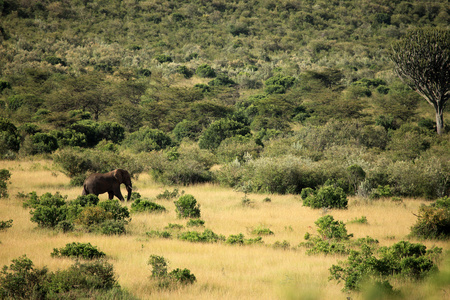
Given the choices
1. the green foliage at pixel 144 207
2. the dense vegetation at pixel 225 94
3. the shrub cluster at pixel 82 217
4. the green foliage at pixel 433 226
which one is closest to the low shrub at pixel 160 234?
the shrub cluster at pixel 82 217

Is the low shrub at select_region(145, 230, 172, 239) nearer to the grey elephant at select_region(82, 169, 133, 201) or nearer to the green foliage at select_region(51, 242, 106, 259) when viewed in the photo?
the green foliage at select_region(51, 242, 106, 259)

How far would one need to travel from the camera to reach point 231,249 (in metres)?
10.1

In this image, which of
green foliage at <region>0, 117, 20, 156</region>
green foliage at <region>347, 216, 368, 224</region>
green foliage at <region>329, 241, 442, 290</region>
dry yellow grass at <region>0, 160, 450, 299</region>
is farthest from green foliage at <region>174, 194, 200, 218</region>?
green foliage at <region>0, 117, 20, 156</region>

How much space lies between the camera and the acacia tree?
134 ft

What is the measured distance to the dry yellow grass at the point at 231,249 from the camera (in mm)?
6922

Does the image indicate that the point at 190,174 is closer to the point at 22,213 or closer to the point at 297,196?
the point at 297,196

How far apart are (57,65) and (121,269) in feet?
249

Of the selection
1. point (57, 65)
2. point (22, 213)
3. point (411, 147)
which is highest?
point (57, 65)

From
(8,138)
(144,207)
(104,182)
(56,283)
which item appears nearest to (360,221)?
(144,207)

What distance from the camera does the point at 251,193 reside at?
21875mm

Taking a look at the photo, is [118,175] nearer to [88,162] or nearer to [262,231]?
[262,231]

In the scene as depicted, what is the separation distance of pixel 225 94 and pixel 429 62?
3359 cm

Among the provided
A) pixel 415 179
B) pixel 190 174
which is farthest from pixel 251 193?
pixel 415 179

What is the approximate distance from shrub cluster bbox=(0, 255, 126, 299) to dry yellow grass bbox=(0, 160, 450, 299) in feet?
1.87
